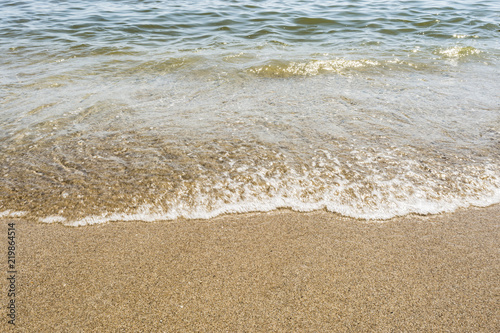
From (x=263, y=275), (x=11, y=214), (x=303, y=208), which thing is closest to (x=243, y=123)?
(x=303, y=208)

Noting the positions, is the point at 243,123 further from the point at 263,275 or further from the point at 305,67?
the point at 305,67

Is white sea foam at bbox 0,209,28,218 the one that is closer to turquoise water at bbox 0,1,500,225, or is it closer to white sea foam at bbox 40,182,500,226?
turquoise water at bbox 0,1,500,225

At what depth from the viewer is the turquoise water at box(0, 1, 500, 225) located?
130 inches

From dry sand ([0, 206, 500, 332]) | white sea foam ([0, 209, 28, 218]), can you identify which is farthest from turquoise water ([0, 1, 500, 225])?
dry sand ([0, 206, 500, 332])

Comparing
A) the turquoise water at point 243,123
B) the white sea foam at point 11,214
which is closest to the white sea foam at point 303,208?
the turquoise water at point 243,123

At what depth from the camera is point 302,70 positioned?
6934 mm

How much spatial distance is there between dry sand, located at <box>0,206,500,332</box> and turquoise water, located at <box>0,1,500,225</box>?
24cm

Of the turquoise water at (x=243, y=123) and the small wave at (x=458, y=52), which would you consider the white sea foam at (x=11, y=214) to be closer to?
the turquoise water at (x=243, y=123)

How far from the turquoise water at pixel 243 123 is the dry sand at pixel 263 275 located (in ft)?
0.77

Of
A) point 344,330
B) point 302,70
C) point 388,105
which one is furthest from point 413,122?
point 344,330

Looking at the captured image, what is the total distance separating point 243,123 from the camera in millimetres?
4633

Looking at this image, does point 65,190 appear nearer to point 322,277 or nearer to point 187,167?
point 187,167

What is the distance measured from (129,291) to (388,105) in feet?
14.5

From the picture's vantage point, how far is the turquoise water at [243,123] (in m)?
3.31
